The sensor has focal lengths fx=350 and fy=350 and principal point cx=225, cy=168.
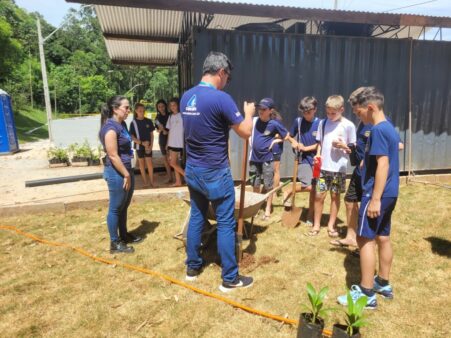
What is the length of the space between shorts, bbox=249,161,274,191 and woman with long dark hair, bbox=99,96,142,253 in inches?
69.4

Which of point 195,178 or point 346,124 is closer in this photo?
point 195,178

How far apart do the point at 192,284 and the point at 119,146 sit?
5.41 feet

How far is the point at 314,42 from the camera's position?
6.64 meters

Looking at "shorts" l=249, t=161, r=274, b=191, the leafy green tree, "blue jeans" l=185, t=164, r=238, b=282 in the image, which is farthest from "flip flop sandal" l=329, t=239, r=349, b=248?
the leafy green tree

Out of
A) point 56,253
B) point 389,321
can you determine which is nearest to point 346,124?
point 389,321

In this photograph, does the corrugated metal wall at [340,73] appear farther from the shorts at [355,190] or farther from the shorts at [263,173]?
the shorts at [355,190]

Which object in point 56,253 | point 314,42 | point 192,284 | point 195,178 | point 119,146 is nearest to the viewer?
point 195,178

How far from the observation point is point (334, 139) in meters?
4.07

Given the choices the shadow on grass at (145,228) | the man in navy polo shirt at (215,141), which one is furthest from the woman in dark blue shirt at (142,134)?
the man in navy polo shirt at (215,141)

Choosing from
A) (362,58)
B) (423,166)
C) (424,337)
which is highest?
(362,58)

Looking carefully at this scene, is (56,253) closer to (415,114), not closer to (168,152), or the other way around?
(168,152)

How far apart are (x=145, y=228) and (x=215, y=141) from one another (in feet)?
7.83

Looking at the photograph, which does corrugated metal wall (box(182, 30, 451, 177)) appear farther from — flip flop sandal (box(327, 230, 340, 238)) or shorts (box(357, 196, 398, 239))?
shorts (box(357, 196, 398, 239))

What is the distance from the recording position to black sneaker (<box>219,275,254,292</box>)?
3250 mm
